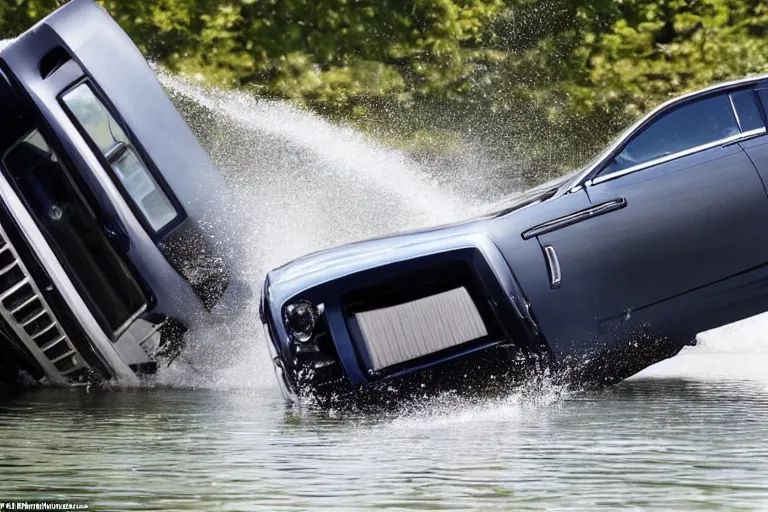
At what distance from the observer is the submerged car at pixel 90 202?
6.34 meters

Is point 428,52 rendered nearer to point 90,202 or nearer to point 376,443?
point 90,202

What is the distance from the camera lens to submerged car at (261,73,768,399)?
5.24 meters

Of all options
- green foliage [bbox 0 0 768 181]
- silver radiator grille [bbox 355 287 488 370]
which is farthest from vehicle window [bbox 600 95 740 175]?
green foliage [bbox 0 0 768 181]

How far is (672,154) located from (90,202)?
2915 mm

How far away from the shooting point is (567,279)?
209 inches

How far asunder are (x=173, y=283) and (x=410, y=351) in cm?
179

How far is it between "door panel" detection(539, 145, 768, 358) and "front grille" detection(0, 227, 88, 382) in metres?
2.67

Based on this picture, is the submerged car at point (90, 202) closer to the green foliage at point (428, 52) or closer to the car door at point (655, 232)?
the car door at point (655, 232)

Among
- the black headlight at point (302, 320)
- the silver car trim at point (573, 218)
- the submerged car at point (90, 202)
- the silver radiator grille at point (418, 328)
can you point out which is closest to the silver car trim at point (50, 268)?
the submerged car at point (90, 202)

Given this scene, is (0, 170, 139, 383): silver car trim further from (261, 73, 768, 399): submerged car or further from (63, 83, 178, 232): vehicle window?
(261, 73, 768, 399): submerged car

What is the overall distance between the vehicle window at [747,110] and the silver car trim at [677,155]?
3 centimetres

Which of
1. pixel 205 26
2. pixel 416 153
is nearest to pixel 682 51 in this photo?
pixel 416 153

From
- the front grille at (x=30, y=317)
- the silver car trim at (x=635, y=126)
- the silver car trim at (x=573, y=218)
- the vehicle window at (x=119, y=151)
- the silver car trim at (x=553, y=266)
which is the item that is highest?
the vehicle window at (x=119, y=151)

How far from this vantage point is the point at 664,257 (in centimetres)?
538
